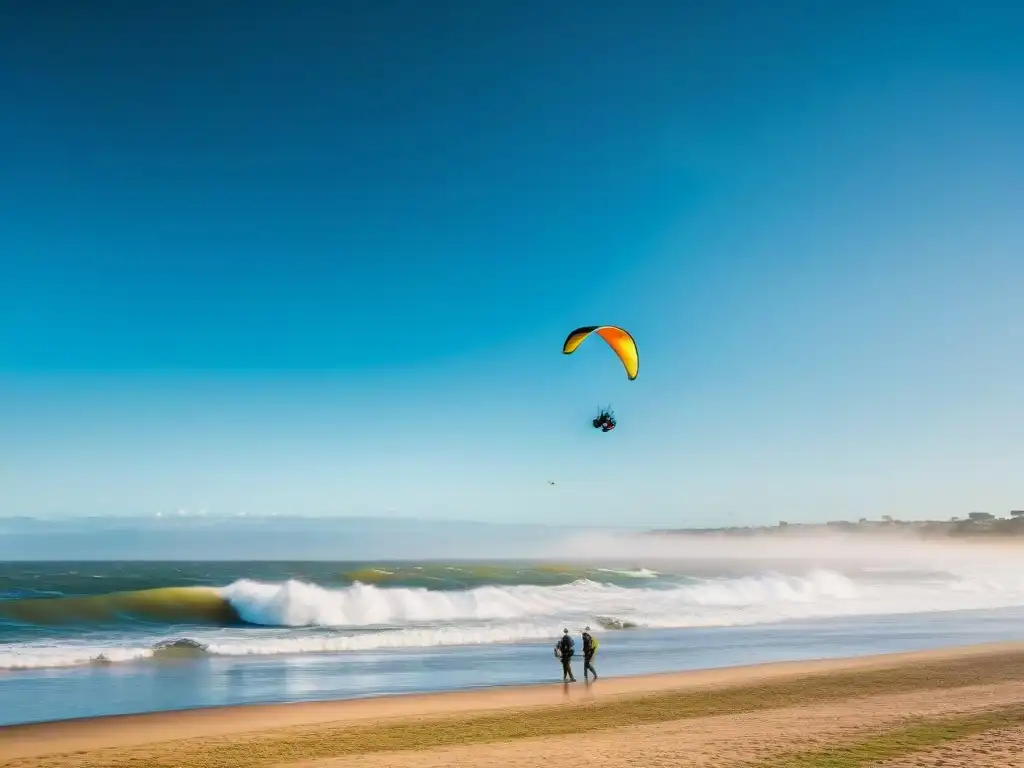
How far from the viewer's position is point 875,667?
70.7 feet

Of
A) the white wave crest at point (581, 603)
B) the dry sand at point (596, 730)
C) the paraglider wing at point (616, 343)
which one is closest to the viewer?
the dry sand at point (596, 730)

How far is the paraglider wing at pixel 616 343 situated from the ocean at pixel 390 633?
750 cm

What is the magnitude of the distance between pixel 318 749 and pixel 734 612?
29835 mm

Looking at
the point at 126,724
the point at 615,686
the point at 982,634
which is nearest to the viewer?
the point at 126,724

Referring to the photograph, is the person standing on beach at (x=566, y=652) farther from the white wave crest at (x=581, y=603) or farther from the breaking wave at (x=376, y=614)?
the white wave crest at (x=581, y=603)

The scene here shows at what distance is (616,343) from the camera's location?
20.0 m

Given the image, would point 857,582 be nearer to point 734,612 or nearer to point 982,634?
point 734,612

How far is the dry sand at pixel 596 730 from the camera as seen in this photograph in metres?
12.0

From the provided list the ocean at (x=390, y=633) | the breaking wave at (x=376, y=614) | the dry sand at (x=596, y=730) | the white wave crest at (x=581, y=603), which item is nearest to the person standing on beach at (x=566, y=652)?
the dry sand at (x=596, y=730)

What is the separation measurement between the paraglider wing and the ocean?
7497 mm

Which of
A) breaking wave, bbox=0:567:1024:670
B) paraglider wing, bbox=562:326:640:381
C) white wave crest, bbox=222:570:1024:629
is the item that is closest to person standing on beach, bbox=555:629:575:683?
paraglider wing, bbox=562:326:640:381

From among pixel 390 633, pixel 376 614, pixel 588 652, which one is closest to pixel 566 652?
pixel 588 652

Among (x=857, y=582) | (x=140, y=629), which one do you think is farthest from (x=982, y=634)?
(x=857, y=582)

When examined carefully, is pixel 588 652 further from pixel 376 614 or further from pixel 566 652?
pixel 376 614
